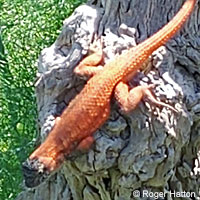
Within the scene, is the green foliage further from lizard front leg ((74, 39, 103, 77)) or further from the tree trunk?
lizard front leg ((74, 39, 103, 77))

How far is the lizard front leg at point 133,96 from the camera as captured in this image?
1942mm

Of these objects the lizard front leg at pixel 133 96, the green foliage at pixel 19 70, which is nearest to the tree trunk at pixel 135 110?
the lizard front leg at pixel 133 96

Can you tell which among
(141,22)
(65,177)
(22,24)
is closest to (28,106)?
(22,24)

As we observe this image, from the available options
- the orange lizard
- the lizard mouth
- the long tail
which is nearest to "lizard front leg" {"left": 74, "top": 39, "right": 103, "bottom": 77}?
the orange lizard

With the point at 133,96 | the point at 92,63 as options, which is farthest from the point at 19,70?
the point at 133,96

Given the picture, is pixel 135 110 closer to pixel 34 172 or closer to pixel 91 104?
pixel 91 104

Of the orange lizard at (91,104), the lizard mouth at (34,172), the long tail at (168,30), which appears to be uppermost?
the long tail at (168,30)

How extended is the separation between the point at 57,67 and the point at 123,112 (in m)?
0.24

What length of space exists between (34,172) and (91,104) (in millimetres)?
244

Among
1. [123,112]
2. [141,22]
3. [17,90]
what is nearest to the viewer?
[123,112]

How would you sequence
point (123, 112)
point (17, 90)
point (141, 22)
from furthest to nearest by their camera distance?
point (17, 90) → point (141, 22) → point (123, 112)

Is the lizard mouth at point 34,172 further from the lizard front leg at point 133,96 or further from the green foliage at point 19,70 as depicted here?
the green foliage at point 19,70

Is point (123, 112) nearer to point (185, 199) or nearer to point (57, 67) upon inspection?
point (57, 67)

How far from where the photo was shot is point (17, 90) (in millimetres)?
2891
